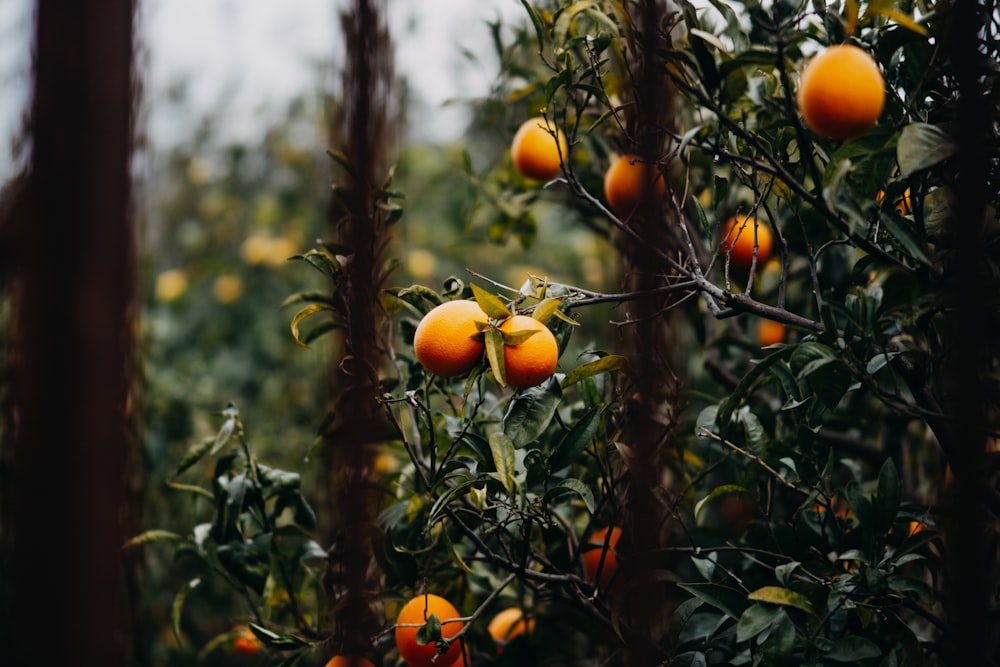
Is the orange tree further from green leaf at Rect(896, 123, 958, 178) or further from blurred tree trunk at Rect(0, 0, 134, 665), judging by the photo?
blurred tree trunk at Rect(0, 0, 134, 665)

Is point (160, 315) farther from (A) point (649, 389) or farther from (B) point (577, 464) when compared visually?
(A) point (649, 389)

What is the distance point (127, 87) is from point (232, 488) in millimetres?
447

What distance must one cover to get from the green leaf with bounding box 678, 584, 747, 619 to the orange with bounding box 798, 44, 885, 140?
36cm

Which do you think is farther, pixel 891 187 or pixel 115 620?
pixel 891 187

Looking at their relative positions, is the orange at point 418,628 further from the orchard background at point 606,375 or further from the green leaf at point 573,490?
the green leaf at point 573,490

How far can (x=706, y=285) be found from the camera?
62 centimetres

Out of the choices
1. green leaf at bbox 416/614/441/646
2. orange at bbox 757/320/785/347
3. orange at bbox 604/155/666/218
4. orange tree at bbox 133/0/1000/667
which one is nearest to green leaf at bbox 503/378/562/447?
orange tree at bbox 133/0/1000/667

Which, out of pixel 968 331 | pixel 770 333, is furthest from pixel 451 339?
pixel 770 333

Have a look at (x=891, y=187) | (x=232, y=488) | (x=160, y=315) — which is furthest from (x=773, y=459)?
(x=160, y=315)

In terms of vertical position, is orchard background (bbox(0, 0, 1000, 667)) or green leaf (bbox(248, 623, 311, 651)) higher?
orchard background (bbox(0, 0, 1000, 667))

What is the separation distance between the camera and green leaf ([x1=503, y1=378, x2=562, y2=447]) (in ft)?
2.03

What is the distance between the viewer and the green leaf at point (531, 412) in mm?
618

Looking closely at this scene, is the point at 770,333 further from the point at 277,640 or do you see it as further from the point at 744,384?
the point at 277,640

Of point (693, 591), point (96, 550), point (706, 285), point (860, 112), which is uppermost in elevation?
point (860, 112)
